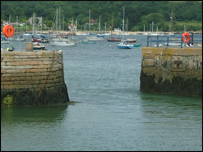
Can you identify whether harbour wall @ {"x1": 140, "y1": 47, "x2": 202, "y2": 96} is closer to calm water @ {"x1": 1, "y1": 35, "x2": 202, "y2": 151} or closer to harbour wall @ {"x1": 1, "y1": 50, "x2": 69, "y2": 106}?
calm water @ {"x1": 1, "y1": 35, "x2": 202, "y2": 151}

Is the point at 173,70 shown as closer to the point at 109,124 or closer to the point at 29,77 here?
the point at 109,124

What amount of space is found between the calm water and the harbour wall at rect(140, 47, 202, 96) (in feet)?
1.73

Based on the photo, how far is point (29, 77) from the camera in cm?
2548

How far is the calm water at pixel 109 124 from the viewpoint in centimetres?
2152

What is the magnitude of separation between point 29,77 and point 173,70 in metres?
8.35

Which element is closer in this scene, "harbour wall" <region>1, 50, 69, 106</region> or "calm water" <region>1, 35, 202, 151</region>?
"calm water" <region>1, 35, 202, 151</region>

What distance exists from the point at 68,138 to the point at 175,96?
986 cm

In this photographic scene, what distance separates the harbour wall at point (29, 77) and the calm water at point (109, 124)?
18.5 inches

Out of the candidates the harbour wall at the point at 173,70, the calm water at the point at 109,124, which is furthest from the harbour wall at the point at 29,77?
the harbour wall at the point at 173,70

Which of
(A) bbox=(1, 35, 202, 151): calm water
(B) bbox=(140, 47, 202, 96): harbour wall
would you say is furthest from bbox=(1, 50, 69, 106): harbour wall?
(B) bbox=(140, 47, 202, 96): harbour wall

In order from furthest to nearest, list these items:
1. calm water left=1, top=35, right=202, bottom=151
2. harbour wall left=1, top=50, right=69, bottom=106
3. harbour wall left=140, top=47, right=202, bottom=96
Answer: harbour wall left=140, top=47, right=202, bottom=96, harbour wall left=1, top=50, right=69, bottom=106, calm water left=1, top=35, right=202, bottom=151

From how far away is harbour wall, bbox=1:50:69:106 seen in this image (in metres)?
25.2

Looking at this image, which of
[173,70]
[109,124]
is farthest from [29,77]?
[173,70]

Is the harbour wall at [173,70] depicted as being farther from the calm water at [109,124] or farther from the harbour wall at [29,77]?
the harbour wall at [29,77]
